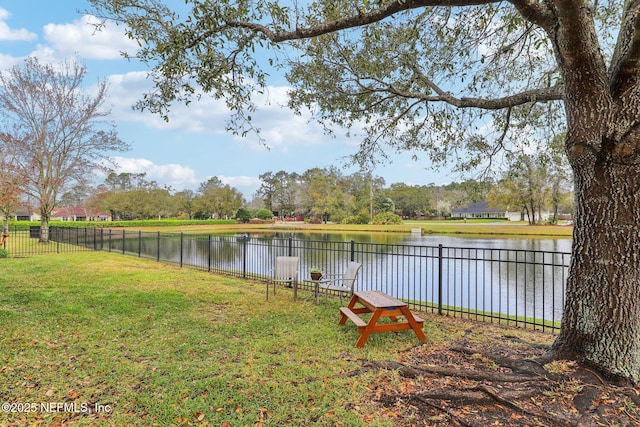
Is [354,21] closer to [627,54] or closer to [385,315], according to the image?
[627,54]

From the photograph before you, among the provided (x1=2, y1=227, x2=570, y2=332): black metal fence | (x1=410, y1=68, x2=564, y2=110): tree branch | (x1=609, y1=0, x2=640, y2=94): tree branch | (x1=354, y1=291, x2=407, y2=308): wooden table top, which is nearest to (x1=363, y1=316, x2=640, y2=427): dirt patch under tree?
(x1=354, y1=291, x2=407, y2=308): wooden table top

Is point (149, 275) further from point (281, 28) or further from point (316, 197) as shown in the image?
point (316, 197)

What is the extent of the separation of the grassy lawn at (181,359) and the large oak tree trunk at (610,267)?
1.67 metres

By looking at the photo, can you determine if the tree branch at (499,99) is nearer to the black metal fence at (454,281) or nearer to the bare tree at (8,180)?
the black metal fence at (454,281)

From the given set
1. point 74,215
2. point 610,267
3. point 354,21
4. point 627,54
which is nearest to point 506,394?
point 610,267

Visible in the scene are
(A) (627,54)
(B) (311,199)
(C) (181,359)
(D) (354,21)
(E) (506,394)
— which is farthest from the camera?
(B) (311,199)

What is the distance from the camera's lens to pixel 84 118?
17047 mm

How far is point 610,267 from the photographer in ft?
9.18

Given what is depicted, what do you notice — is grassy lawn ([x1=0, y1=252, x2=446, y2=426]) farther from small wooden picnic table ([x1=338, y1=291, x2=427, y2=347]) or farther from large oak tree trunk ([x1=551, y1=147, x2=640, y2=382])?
→ large oak tree trunk ([x1=551, y1=147, x2=640, y2=382])

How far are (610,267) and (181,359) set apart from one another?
13.0 feet

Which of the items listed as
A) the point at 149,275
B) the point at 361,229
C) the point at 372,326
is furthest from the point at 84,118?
the point at 361,229

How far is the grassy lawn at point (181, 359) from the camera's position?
100 inches

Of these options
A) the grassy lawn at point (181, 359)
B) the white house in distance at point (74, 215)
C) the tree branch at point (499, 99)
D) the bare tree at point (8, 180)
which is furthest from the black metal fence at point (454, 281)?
the white house in distance at point (74, 215)

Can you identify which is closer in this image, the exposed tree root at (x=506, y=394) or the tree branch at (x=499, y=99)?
the exposed tree root at (x=506, y=394)
